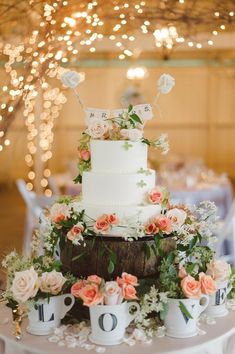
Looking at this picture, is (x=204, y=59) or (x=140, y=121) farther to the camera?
(x=204, y=59)

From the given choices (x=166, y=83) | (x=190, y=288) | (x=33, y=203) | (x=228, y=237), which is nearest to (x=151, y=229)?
(x=190, y=288)

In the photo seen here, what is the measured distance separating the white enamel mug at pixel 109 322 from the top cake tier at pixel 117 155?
2.05 feet

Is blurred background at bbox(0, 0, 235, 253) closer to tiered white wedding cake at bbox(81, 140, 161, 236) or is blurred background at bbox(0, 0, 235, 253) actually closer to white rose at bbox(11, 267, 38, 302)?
tiered white wedding cake at bbox(81, 140, 161, 236)

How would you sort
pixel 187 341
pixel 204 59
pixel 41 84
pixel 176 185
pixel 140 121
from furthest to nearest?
1. pixel 204 59
2. pixel 176 185
3. pixel 41 84
4. pixel 140 121
5. pixel 187 341

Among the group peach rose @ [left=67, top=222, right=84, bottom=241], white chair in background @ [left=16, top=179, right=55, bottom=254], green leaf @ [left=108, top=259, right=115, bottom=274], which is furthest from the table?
white chair in background @ [left=16, top=179, right=55, bottom=254]

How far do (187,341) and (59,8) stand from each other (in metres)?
2.02

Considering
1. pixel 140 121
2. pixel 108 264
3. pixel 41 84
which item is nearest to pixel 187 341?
pixel 108 264

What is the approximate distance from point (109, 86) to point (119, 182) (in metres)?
10.8

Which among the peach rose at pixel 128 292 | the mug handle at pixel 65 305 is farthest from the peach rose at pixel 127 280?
the mug handle at pixel 65 305

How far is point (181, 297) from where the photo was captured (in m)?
2.54

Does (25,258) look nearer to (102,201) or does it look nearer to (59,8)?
(102,201)

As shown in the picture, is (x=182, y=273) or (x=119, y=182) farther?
(x=119, y=182)

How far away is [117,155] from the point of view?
272 centimetres

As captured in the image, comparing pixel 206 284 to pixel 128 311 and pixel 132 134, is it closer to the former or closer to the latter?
pixel 128 311
